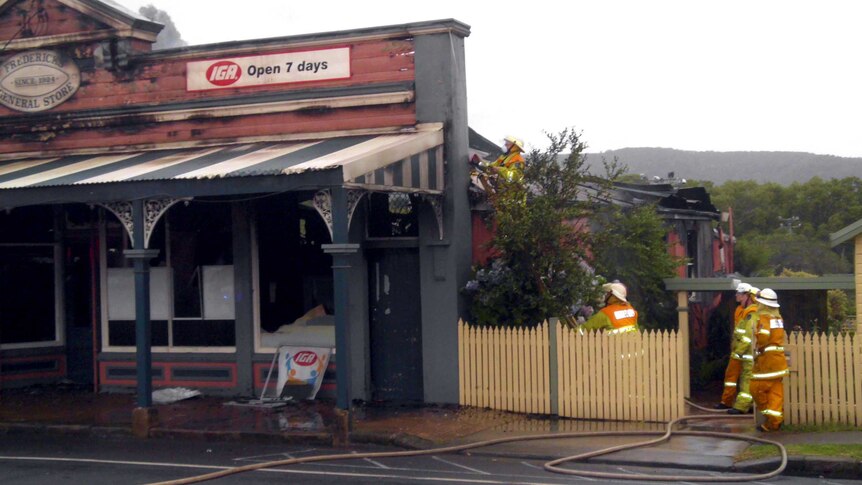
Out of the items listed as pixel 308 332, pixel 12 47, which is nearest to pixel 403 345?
pixel 308 332

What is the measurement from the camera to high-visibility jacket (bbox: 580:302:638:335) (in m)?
12.9

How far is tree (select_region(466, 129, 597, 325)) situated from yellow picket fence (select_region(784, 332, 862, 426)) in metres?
3.02

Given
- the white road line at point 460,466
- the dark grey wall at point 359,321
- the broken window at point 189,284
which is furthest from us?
the broken window at point 189,284

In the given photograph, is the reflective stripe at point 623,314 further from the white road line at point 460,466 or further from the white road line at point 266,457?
the white road line at point 266,457

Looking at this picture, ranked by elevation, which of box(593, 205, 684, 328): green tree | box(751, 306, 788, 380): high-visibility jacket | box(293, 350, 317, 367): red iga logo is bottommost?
box(293, 350, 317, 367): red iga logo

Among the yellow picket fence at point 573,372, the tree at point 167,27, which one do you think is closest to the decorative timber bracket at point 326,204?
the yellow picket fence at point 573,372

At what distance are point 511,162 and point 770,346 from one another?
4383mm

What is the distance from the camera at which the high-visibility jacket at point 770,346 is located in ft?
37.6

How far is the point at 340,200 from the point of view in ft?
38.2

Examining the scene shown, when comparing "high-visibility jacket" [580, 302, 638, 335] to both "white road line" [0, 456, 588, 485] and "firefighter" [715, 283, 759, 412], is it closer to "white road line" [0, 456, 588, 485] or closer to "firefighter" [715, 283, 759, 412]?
"firefighter" [715, 283, 759, 412]

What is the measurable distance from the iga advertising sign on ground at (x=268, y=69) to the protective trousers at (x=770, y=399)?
702 centimetres

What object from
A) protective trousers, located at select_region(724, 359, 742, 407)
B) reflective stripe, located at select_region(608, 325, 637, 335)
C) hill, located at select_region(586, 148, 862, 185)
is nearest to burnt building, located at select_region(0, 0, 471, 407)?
reflective stripe, located at select_region(608, 325, 637, 335)

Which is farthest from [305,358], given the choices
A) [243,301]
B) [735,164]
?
[735,164]

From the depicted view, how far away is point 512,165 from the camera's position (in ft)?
45.5
